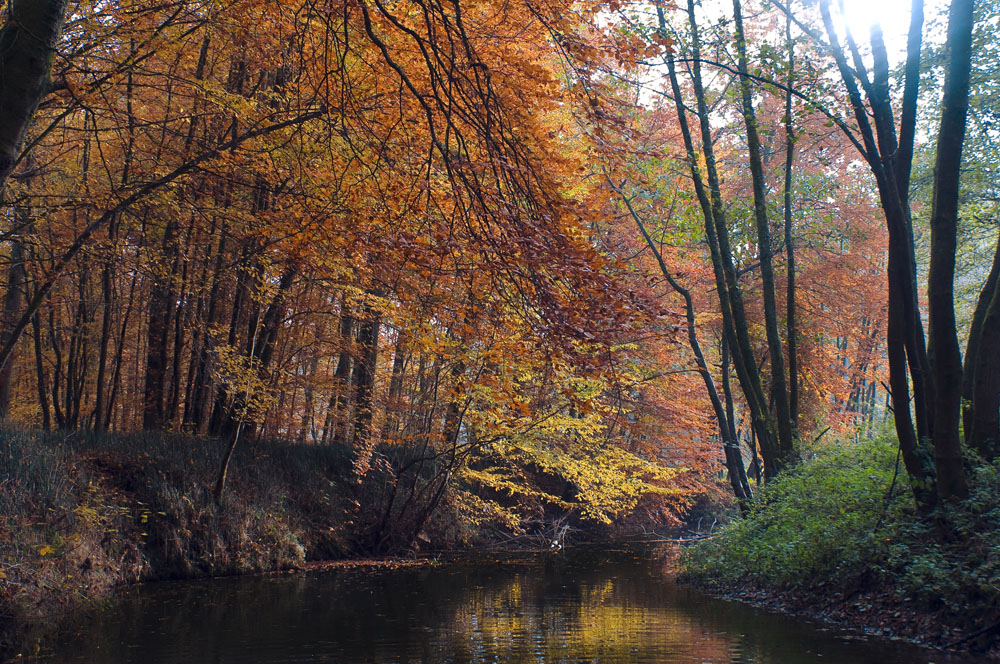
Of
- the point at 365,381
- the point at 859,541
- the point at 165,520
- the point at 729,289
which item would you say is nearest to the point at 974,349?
the point at 859,541

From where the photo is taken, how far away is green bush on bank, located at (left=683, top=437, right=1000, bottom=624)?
6301 millimetres

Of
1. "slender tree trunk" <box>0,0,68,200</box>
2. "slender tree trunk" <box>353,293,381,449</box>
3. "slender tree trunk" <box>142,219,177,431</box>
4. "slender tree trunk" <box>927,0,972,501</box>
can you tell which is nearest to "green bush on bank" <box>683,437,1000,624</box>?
"slender tree trunk" <box>927,0,972,501</box>

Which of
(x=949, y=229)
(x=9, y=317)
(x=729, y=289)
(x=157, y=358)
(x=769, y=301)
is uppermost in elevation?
(x=729, y=289)

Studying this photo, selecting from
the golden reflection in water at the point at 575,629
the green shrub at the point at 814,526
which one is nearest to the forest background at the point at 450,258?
the green shrub at the point at 814,526

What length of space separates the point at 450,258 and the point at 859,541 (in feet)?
17.3

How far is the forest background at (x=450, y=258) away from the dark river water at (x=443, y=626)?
1039 mm

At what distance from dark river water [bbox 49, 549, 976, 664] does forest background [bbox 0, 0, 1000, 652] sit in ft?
3.41

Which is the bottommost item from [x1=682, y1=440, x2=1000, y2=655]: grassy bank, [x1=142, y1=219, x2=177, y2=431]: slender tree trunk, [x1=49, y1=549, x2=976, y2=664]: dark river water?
[x1=49, y1=549, x2=976, y2=664]: dark river water

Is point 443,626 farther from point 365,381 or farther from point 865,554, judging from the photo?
point 365,381

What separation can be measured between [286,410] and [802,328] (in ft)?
38.5

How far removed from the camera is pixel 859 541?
770 centimetres

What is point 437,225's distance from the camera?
537cm

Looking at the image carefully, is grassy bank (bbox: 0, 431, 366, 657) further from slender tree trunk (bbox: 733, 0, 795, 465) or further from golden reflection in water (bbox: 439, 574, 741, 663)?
slender tree trunk (bbox: 733, 0, 795, 465)

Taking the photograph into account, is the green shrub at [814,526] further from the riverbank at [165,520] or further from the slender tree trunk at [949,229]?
the riverbank at [165,520]
